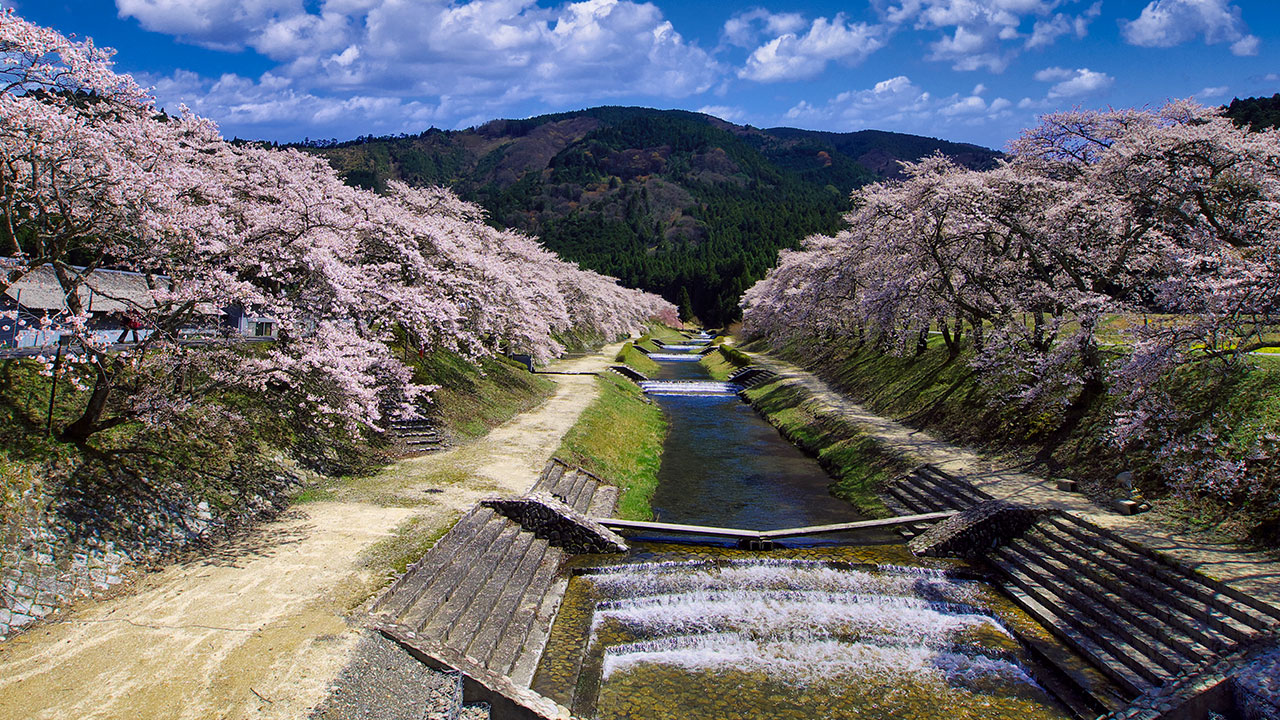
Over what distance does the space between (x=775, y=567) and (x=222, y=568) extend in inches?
486

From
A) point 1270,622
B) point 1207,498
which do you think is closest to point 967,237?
point 1207,498

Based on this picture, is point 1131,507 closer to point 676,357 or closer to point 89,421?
point 89,421

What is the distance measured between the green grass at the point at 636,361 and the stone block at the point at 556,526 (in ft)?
144

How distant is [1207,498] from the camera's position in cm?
1611

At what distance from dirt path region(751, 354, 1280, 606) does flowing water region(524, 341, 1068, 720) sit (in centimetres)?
352

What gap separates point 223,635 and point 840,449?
2479cm

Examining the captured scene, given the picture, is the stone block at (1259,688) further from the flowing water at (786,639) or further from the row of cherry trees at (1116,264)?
the row of cherry trees at (1116,264)

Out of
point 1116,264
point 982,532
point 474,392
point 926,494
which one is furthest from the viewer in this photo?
point 474,392

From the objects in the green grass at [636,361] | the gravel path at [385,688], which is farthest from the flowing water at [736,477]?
the green grass at [636,361]

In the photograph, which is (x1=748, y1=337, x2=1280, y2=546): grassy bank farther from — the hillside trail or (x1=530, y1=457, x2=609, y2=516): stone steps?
the hillside trail

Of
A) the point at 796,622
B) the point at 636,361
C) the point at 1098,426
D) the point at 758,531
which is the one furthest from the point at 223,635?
the point at 636,361

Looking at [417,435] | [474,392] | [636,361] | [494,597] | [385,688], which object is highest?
[474,392]

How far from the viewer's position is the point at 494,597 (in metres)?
14.0

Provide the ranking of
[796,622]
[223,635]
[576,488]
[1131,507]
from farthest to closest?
[576,488] → [1131,507] → [796,622] → [223,635]
